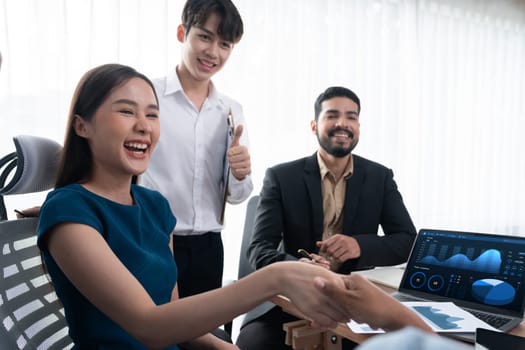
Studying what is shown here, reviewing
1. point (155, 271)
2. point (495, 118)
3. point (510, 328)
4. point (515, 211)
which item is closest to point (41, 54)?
point (155, 271)

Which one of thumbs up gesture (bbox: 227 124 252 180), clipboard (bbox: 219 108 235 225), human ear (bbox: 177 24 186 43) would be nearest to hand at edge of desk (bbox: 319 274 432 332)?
thumbs up gesture (bbox: 227 124 252 180)

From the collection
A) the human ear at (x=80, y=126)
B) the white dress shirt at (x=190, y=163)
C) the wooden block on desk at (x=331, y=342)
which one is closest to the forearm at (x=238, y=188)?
the white dress shirt at (x=190, y=163)

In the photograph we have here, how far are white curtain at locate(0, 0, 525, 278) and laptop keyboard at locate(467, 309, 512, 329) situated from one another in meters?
1.90

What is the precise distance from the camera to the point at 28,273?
106 cm

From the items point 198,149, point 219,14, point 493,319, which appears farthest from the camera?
point 198,149

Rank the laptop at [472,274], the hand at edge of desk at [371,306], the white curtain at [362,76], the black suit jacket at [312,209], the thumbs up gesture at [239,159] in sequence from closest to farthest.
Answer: the hand at edge of desk at [371,306] < the laptop at [472,274] < the thumbs up gesture at [239,159] < the black suit jacket at [312,209] < the white curtain at [362,76]

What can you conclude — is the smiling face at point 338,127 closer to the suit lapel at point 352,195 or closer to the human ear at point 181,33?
the suit lapel at point 352,195

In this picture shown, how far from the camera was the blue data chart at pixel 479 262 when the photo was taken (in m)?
1.27

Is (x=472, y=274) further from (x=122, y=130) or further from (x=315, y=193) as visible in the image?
(x=122, y=130)

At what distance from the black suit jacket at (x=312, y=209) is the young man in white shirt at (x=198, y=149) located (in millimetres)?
214

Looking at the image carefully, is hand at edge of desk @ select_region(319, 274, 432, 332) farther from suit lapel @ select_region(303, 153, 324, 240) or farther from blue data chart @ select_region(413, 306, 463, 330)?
suit lapel @ select_region(303, 153, 324, 240)

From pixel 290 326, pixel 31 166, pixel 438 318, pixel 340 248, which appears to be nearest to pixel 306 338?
pixel 290 326

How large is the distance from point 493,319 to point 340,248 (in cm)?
61

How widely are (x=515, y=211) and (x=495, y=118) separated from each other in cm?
94
